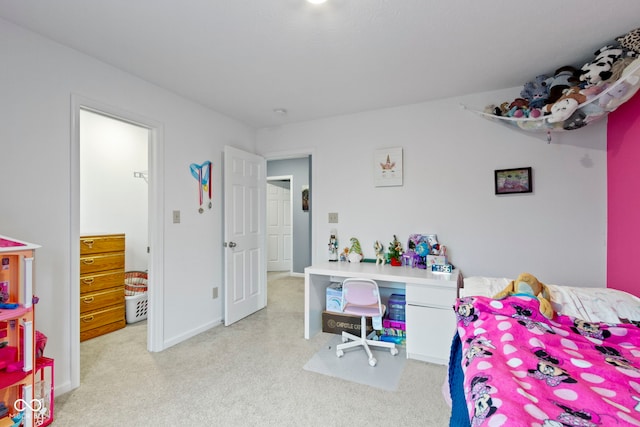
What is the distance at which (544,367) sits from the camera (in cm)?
105

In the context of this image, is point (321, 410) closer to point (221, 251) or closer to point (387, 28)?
point (221, 251)

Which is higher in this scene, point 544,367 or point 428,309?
point 544,367

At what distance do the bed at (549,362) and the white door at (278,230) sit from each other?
474cm

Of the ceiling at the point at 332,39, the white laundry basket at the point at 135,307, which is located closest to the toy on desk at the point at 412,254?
the ceiling at the point at 332,39

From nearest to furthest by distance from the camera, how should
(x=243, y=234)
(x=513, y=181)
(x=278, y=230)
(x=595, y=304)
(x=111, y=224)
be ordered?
(x=595, y=304) → (x=513, y=181) → (x=243, y=234) → (x=111, y=224) → (x=278, y=230)

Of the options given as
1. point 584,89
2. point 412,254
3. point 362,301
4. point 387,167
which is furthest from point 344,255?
point 584,89

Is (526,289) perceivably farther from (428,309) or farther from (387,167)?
(387,167)

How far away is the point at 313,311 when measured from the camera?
2986 millimetres

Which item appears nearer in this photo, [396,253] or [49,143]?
[49,143]

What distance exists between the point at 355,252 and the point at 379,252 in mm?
255

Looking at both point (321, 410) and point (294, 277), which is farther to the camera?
point (294, 277)

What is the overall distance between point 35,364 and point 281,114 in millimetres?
2803

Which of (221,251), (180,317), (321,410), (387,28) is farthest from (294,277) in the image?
(387,28)

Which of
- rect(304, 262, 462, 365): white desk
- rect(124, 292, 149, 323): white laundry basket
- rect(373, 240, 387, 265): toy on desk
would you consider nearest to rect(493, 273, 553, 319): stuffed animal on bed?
rect(304, 262, 462, 365): white desk
